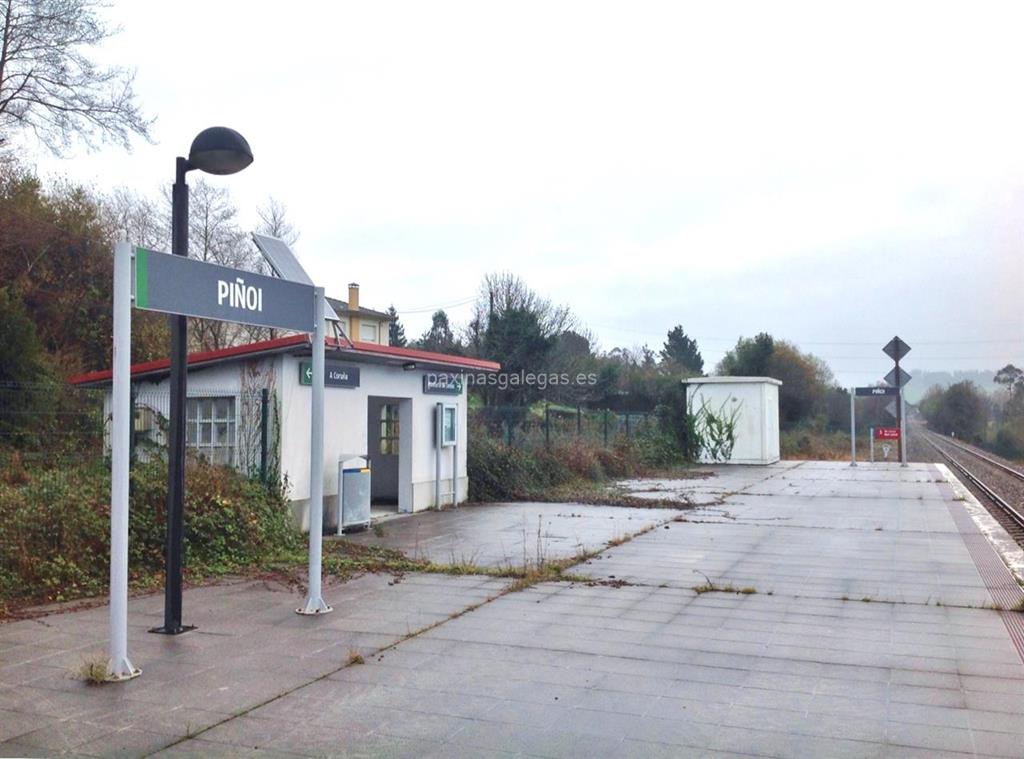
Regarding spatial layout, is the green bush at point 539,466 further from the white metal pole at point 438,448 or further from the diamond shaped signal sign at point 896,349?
the diamond shaped signal sign at point 896,349

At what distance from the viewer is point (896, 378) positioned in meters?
34.6

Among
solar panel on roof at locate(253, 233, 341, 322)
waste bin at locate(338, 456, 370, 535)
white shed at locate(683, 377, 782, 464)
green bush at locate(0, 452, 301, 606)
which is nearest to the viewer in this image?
solar panel on roof at locate(253, 233, 341, 322)

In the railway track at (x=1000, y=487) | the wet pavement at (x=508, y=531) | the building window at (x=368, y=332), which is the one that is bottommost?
the railway track at (x=1000, y=487)

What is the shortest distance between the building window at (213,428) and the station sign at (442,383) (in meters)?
4.00

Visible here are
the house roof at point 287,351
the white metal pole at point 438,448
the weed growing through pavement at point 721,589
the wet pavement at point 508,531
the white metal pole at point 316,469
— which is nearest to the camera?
the white metal pole at point 316,469

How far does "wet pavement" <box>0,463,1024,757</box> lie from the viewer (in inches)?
198

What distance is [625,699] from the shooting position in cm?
573

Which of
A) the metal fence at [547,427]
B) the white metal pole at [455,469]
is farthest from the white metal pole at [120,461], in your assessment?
the metal fence at [547,427]

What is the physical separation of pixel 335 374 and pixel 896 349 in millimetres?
26543

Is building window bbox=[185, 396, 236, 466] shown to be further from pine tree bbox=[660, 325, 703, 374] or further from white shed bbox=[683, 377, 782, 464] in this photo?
pine tree bbox=[660, 325, 703, 374]

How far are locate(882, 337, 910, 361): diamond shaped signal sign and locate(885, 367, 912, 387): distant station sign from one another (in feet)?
1.59

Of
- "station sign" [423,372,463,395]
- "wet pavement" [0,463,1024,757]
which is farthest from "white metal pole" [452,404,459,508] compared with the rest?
"wet pavement" [0,463,1024,757]

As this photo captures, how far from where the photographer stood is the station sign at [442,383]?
16516 millimetres

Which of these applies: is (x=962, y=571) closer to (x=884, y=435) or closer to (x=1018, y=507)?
(x=1018, y=507)
